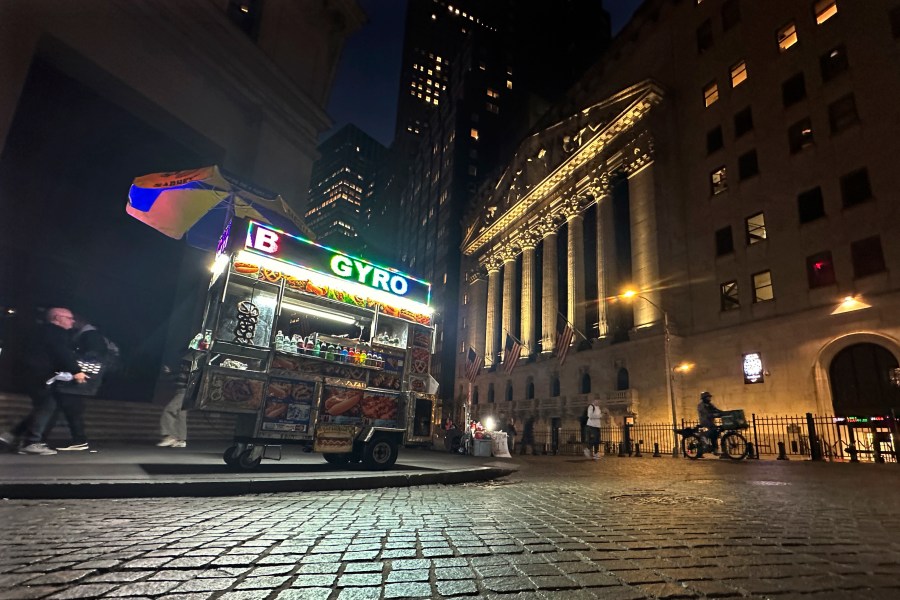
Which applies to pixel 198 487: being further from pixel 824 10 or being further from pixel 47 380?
pixel 824 10

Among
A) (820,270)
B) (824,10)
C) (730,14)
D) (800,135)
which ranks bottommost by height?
(820,270)

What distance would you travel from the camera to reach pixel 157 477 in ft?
18.4

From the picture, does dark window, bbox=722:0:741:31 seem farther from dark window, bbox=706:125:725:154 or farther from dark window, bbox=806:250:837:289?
dark window, bbox=806:250:837:289

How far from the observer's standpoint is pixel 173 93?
42.3 ft

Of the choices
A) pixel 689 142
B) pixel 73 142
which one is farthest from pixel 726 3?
pixel 73 142

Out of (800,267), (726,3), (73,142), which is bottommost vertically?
(73,142)

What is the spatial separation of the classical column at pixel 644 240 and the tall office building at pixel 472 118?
1241 inches

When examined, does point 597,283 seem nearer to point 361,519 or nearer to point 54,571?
point 361,519

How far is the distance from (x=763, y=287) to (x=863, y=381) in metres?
6.33

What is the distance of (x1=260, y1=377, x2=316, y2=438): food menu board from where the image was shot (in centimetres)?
762

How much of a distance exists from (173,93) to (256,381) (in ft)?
34.3

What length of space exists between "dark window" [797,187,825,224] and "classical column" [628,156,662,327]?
8465 mm

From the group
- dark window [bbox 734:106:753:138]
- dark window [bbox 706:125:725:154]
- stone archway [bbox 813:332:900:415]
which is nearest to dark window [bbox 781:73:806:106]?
dark window [bbox 734:106:753:138]

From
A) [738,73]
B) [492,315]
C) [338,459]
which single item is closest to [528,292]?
[492,315]
